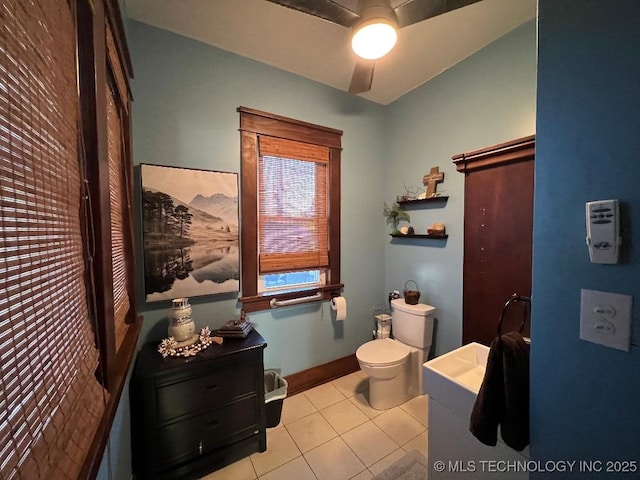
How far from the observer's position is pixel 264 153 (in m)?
2.12

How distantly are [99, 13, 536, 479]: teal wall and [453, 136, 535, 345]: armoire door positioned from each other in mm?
104

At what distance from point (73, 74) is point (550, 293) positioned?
1540 millimetres

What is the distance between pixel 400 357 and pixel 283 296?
1.08 m

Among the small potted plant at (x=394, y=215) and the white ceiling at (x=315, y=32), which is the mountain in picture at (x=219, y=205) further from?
the small potted plant at (x=394, y=215)

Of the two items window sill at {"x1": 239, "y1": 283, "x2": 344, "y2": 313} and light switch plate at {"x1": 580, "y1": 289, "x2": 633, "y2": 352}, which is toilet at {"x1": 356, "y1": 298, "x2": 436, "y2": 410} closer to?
window sill at {"x1": 239, "y1": 283, "x2": 344, "y2": 313}

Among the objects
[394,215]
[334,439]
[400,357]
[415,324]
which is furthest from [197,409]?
[394,215]

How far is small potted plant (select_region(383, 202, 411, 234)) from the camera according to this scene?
8.46 feet

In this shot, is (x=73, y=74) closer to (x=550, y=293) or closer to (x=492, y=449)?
(x=550, y=293)

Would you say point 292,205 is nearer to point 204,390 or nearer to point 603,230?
point 204,390

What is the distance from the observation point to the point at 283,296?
2.22 m

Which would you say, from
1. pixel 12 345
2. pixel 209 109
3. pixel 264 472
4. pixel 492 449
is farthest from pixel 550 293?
pixel 209 109

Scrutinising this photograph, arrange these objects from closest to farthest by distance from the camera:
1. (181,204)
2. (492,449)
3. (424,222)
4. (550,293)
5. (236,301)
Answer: (550,293), (492,449), (181,204), (236,301), (424,222)

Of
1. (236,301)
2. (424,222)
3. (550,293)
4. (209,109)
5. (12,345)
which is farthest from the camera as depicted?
(424,222)

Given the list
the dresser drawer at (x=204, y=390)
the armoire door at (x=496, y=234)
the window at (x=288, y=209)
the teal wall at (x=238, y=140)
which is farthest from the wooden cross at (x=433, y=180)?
the dresser drawer at (x=204, y=390)
